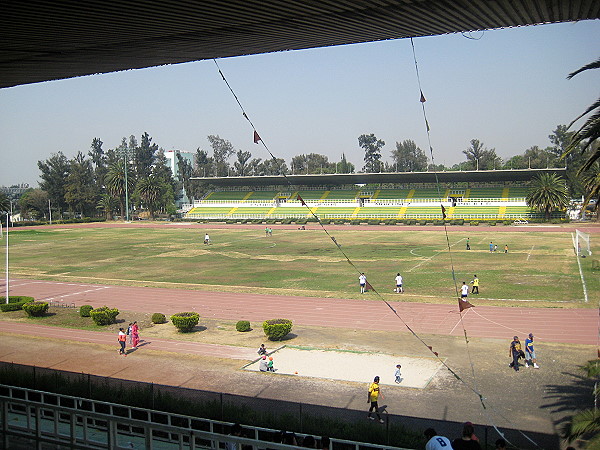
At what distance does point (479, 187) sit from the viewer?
315ft

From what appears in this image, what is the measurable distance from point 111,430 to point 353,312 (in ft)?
64.5

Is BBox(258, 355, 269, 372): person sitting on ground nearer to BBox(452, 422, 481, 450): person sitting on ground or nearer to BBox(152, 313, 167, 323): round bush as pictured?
BBox(152, 313, 167, 323): round bush

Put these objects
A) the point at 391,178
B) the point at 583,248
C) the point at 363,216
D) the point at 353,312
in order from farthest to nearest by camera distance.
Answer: the point at 391,178 < the point at 363,216 < the point at 583,248 < the point at 353,312

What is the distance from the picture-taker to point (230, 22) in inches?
443

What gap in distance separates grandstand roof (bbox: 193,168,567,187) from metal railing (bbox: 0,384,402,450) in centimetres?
6798

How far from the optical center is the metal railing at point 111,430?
869cm

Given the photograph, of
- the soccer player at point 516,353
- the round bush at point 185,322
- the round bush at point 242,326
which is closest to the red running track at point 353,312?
the round bush at point 242,326

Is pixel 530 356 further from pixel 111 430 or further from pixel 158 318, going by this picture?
pixel 158 318

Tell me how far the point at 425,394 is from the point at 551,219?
72.2 meters

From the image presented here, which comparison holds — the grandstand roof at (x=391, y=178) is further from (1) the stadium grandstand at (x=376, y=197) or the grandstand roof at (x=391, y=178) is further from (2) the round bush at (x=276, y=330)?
(2) the round bush at (x=276, y=330)

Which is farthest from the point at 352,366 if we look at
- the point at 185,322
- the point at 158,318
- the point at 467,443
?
the point at 158,318

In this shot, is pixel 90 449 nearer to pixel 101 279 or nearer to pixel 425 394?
pixel 425 394

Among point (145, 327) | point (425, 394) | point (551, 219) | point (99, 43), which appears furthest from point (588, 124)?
point (551, 219)

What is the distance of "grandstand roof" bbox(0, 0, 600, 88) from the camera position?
999 cm
